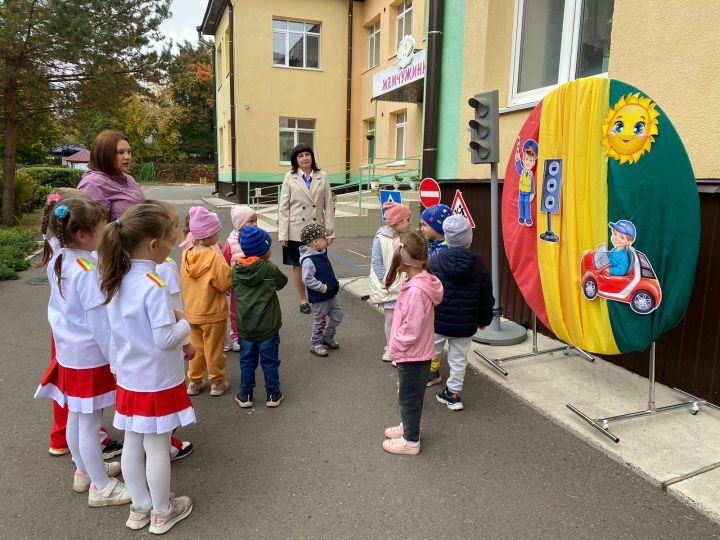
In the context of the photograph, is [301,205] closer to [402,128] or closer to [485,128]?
[485,128]

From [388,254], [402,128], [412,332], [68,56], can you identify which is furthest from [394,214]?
[402,128]

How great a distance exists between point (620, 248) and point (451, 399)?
5.03 feet

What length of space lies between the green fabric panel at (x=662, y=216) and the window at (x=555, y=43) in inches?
87.4

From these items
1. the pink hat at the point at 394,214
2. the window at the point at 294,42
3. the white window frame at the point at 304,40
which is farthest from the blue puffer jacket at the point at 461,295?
the window at the point at 294,42

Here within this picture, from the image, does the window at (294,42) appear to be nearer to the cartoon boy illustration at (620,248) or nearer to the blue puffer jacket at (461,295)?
the blue puffer jacket at (461,295)

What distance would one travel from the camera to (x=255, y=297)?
341cm

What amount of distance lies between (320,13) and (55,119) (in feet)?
33.3

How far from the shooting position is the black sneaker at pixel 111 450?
296 cm

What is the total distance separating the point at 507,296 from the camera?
17.9 ft

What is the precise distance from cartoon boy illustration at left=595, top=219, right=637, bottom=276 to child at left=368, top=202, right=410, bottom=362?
1510mm

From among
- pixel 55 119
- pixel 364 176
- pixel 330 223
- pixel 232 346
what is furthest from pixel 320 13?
pixel 232 346

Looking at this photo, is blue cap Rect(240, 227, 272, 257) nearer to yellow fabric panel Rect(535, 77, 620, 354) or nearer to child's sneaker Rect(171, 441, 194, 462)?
child's sneaker Rect(171, 441, 194, 462)

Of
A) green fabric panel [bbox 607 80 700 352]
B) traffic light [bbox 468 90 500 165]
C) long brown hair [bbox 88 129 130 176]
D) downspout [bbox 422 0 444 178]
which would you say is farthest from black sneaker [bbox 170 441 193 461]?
downspout [bbox 422 0 444 178]

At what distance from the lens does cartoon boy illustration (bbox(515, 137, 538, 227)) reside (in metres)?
3.93
